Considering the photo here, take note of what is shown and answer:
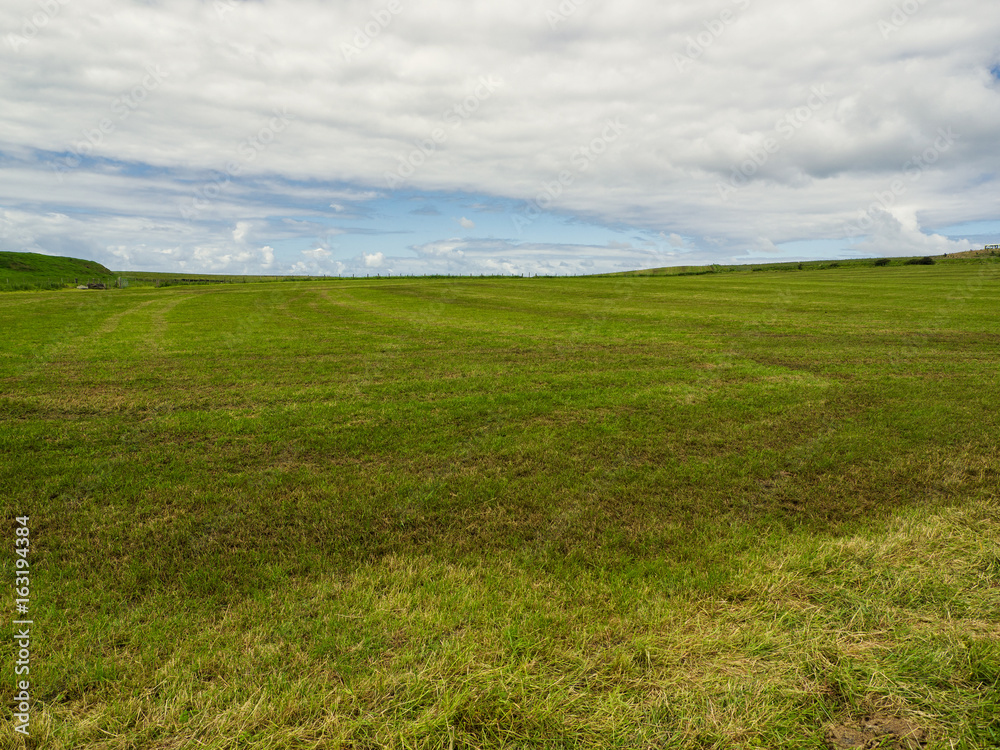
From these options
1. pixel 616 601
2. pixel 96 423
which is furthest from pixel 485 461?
pixel 96 423

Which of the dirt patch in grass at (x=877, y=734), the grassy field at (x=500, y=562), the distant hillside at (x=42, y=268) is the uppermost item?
the distant hillside at (x=42, y=268)

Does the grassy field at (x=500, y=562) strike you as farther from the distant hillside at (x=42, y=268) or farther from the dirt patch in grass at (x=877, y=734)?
the distant hillside at (x=42, y=268)

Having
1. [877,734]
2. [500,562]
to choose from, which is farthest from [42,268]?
[877,734]

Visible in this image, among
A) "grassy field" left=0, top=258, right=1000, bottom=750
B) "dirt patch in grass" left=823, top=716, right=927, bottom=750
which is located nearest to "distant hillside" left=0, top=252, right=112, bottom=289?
"grassy field" left=0, top=258, right=1000, bottom=750

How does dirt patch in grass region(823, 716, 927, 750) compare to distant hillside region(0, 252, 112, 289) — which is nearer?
dirt patch in grass region(823, 716, 927, 750)

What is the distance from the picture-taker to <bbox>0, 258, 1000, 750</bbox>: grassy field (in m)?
3.83

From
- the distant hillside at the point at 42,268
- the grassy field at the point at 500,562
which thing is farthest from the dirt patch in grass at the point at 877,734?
the distant hillside at the point at 42,268

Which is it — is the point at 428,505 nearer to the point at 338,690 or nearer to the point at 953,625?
the point at 338,690

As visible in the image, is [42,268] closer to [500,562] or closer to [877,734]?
[500,562]

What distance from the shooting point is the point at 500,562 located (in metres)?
6.00

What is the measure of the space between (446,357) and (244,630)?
50.9 feet

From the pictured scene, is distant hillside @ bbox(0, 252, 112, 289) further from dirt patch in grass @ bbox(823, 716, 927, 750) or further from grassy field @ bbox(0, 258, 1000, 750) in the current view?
dirt patch in grass @ bbox(823, 716, 927, 750)

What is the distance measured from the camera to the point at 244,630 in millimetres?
4746

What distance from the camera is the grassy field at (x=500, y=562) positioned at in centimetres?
383
